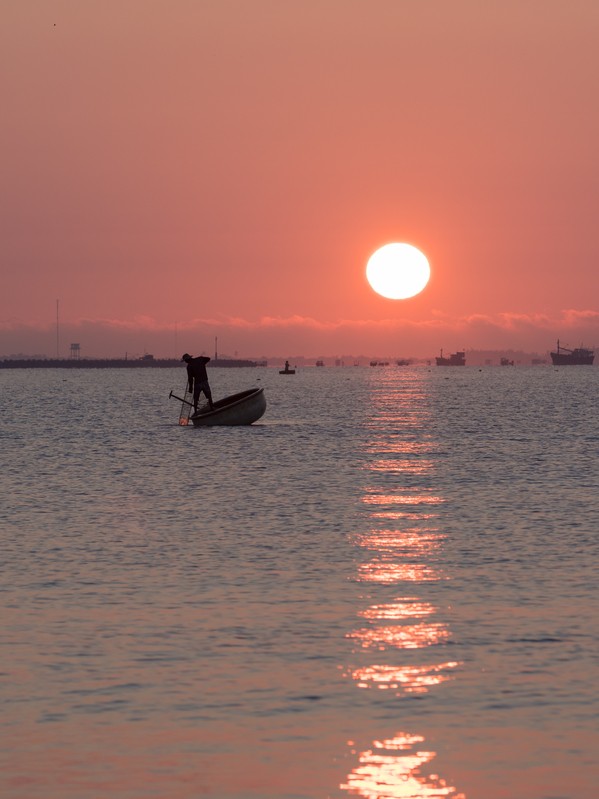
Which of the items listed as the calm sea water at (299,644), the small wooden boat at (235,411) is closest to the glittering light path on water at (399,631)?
the calm sea water at (299,644)

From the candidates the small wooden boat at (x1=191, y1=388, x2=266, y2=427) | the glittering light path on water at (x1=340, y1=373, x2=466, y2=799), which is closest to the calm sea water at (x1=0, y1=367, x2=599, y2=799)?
the glittering light path on water at (x1=340, y1=373, x2=466, y2=799)

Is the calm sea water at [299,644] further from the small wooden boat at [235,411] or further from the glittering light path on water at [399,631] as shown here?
the small wooden boat at [235,411]

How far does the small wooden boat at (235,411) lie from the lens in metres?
71.1

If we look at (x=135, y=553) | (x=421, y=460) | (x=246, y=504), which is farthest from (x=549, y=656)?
(x=421, y=460)

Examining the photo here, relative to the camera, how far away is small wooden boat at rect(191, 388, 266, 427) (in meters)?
71.1

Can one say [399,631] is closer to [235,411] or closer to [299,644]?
[299,644]

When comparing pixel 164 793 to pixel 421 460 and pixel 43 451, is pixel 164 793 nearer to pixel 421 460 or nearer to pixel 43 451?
pixel 421 460

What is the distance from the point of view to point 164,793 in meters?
10.5

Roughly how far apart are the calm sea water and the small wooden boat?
106 ft

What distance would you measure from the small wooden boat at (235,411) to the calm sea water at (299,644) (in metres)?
32.2

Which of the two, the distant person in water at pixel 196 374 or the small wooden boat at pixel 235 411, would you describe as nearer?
the distant person in water at pixel 196 374

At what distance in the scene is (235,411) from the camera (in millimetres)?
72000

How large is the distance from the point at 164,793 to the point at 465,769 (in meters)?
2.57

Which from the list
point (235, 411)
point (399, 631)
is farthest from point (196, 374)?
point (399, 631)
